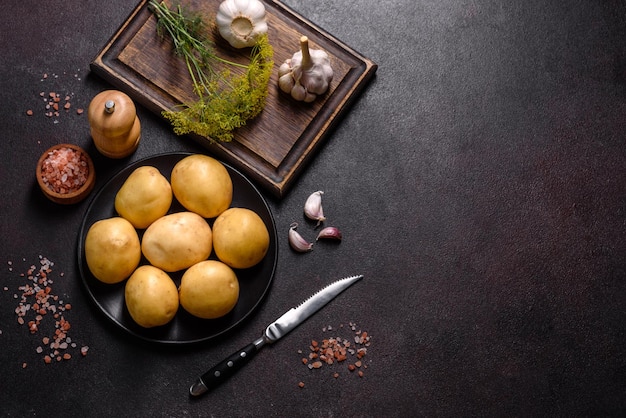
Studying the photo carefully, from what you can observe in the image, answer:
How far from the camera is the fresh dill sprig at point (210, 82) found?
2.04 metres

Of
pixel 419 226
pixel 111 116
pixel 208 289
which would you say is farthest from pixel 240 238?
pixel 419 226

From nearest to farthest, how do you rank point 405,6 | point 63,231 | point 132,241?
point 132,241, point 63,231, point 405,6

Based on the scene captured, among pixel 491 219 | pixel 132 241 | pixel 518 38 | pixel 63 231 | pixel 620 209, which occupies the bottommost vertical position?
pixel 63 231

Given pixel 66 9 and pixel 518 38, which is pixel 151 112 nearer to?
pixel 66 9

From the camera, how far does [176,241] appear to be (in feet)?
6.39

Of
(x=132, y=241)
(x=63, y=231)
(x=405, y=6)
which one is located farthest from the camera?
(x=405, y=6)

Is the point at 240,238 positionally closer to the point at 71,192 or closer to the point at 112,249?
the point at 112,249

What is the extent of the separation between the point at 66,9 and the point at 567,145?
5.23ft

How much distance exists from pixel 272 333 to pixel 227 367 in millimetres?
157

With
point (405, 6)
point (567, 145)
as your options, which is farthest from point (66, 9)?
point (567, 145)

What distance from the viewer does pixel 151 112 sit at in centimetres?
219

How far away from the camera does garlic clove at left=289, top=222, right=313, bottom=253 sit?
2.13m

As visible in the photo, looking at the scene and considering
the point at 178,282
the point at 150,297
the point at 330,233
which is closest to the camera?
the point at 150,297

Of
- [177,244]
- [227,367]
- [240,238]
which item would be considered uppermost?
[240,238]
